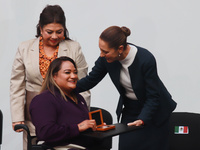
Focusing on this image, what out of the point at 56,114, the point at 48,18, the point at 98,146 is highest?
the point at 48,18

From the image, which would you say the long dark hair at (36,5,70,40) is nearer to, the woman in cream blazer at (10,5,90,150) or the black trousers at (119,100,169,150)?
the woman in cream blazer at (10,5,90,150)

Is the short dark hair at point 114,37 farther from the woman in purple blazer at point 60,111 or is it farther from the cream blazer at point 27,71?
the cream blazer at point 27,71

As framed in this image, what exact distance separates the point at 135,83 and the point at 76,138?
1.77 ft

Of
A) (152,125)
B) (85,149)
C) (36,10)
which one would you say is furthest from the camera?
(36,10)

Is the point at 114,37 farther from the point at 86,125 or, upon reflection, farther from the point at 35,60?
the point at 35,60

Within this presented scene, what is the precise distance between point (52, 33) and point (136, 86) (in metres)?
0.77

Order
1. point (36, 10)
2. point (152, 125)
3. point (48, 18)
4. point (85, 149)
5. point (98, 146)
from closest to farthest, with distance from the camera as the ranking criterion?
1. point (85, 149)
2. point (98, 146)
3. point (152, 125)
4. point (48, 18)
5. point (36, 10)

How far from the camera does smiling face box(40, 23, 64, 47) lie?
9.86 feet

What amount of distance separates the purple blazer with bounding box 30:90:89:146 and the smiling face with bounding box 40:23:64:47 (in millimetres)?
647

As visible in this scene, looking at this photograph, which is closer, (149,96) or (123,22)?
(149,96)

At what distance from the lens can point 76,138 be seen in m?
2.46

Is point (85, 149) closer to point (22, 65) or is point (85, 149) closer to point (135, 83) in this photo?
point (135, 83)

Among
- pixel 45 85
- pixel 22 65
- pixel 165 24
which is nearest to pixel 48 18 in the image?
pixel 22 65

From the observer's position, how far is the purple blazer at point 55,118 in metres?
2.32
